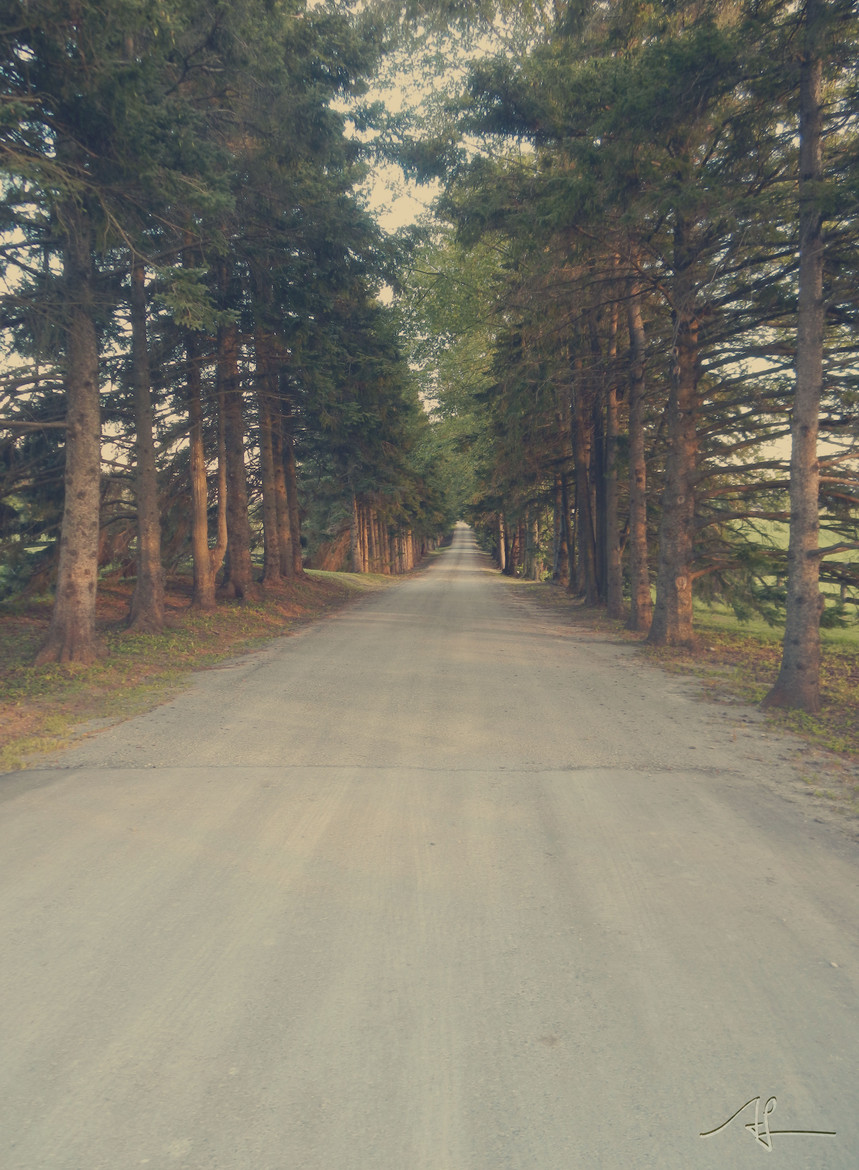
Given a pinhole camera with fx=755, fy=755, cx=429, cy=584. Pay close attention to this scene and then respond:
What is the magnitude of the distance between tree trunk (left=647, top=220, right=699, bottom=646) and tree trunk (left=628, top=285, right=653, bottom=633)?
235cm

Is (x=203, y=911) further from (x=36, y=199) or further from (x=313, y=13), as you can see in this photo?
(x=313, y=13)

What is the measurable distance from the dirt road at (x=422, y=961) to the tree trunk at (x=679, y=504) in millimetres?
A: 7655

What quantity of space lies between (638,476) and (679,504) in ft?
9.32

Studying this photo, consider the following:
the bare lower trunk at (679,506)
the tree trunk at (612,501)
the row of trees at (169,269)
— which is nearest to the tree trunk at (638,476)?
the tree trunk at (612,501)

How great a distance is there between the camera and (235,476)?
18797 millimetres

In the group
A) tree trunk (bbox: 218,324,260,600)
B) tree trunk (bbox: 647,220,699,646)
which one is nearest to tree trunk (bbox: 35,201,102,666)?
tree trunk (bbox: 218,324,260,600)

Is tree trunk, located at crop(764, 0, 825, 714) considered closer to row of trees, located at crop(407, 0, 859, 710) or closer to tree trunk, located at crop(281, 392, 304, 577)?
row of trees, located at crop(407, 0, 859, 710)

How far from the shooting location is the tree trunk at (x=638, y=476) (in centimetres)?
1689

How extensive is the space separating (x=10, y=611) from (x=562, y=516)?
22299 mm

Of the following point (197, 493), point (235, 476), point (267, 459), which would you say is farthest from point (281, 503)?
point (197, 493)

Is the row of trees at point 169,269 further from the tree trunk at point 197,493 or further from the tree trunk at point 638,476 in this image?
the tree trunk at point 638,476

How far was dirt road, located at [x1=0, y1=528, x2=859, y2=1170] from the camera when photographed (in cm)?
252

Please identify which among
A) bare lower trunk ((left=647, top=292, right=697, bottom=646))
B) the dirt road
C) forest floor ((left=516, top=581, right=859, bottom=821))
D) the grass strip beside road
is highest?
bare lower trunk ((left=647, top=292, right=697, bottom=646))

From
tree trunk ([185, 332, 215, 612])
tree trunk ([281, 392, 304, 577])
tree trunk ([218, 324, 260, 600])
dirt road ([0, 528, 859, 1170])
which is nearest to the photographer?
dirt road ([0, 528, 859, 1170])
